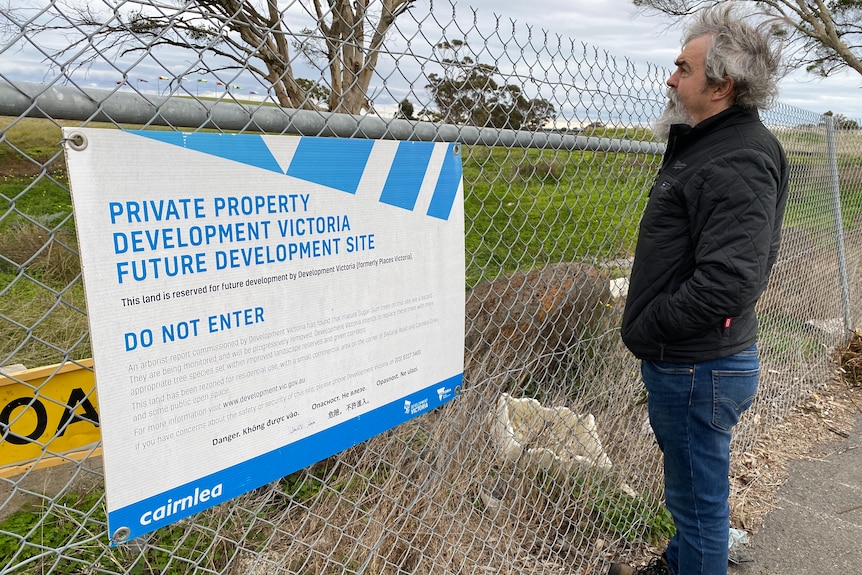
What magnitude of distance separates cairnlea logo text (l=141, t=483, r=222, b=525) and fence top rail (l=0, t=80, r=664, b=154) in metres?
0.86

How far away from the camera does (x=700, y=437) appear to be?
7.98 ft

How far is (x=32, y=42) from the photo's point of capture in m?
1.11

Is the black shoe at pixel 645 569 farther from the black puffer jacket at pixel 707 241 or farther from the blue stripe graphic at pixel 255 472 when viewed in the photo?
the blue stripe graphic at pixel 255 472

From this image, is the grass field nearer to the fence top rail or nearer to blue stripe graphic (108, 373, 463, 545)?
the fence top rail

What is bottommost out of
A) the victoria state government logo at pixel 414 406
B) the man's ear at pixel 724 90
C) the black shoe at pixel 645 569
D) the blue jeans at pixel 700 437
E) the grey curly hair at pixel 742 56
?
the black shoe at pixel 645 569

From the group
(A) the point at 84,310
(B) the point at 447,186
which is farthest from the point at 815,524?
(A) the point at 84,310

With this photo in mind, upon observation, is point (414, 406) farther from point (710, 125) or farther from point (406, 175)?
point (710, 125)

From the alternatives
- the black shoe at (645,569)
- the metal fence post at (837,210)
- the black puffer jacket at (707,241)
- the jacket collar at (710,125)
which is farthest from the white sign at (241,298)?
the metal fence post at (837,210)

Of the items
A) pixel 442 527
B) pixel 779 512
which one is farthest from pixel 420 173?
pixel 779 512

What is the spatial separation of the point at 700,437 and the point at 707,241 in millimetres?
848

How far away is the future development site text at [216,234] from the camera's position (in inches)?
49.0

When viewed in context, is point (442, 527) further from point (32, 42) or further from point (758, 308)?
point (758, 308)

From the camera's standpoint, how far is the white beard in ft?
7.74

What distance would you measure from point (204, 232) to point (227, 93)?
345mm
